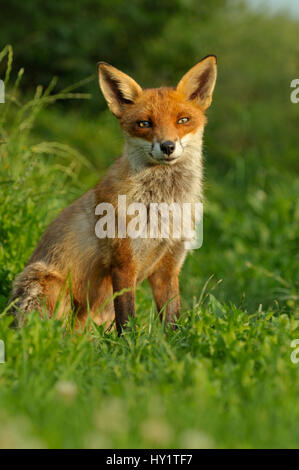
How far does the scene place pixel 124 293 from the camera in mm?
3758

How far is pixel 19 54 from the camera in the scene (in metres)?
11.6

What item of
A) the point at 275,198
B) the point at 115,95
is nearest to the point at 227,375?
the point at 115,95

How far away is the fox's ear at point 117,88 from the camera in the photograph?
13.1 ft

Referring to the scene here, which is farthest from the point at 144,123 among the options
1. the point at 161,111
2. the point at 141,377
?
the point at 141,377

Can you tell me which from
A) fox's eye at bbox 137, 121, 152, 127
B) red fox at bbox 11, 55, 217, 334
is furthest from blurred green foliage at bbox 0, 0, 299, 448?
fox's eye at bbox 137, 121, 152, 127

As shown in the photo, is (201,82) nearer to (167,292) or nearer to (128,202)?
(128,202)

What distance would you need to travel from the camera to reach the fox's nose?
143 inches

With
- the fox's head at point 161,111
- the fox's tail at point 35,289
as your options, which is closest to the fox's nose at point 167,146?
the fox's head at point 161,111

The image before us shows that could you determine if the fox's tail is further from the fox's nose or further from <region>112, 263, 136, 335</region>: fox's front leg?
the fox's nose

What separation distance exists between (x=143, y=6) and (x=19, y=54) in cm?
277

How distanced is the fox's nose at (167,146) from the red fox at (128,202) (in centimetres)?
4

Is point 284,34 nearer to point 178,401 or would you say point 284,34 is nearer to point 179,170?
point 179,170

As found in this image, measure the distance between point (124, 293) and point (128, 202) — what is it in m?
0.62

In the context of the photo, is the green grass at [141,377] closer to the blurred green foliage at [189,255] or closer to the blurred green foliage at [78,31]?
the blurred green foliage at [189,255]
